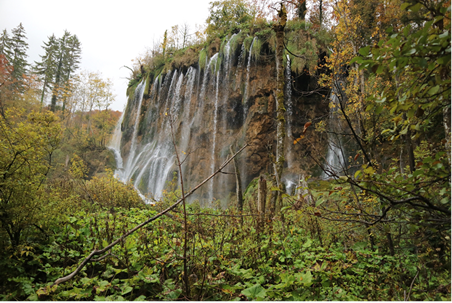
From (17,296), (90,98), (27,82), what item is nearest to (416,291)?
(17,296)

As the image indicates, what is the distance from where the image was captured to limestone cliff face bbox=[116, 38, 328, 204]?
15.3 meters

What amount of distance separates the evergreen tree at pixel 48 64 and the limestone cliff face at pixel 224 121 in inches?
865

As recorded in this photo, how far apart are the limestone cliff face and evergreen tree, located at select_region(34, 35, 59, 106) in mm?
21978

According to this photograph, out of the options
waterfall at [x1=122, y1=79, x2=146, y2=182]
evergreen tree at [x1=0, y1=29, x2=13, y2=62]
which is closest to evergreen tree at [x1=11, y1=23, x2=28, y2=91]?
evergreen tree at [x1=0, y1=29, x2=13, y2=62]

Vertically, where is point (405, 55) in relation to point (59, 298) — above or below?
above

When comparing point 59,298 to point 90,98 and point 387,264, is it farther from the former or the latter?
point 90,98

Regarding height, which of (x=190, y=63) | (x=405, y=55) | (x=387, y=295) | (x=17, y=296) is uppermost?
(x=190, y=63)

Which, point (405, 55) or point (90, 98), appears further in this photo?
point (90, 98)

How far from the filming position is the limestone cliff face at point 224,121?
15.3 meters

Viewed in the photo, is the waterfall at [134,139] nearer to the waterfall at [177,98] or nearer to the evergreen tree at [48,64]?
the waterfall at [177,98]

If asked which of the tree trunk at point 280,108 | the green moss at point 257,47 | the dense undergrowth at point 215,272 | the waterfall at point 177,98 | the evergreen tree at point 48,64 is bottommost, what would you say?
the dense undergrowth at point 215,272

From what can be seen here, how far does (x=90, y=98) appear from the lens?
3162cm

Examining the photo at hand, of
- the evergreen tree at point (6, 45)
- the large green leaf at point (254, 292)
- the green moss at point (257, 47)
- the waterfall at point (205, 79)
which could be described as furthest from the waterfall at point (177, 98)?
the evergreen tree at point (6, 45)

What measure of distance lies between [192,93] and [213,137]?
4.36 metres
